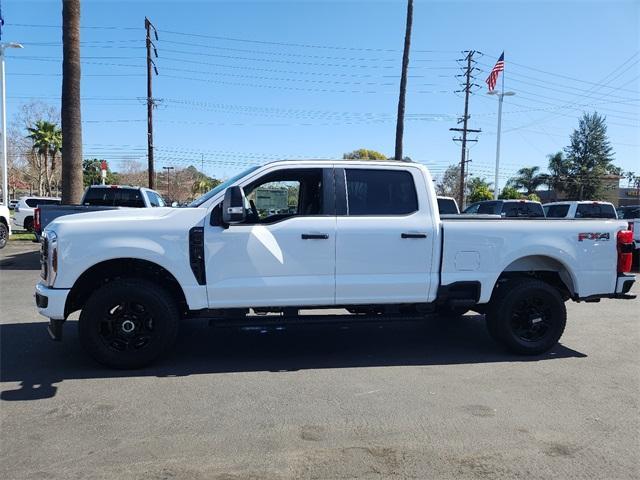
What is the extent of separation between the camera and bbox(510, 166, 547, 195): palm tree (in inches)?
2729

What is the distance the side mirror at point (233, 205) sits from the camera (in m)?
4.85

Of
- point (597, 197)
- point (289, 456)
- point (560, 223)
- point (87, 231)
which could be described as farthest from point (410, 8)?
point (597, 197)

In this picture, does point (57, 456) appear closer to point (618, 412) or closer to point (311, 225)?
point (311, 225)

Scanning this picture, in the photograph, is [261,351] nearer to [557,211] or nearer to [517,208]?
[517,208]

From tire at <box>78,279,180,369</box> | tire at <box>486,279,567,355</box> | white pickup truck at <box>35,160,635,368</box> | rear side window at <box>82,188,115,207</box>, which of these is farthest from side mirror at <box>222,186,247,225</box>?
rear side window at <box>82,188,115,207</box>

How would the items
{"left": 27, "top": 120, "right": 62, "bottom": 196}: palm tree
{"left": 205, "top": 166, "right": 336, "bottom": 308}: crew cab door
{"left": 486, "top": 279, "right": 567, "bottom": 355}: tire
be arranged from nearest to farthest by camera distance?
{"left": 205, "top": 166, "right": 336, "bottom": 308}: crew cab door < {"left": 486, "top": 279, "right": 567, "bottom": 355}: tire < {"left": 27, "top": 120, "right": 62, "bottom": 196}: palm tree

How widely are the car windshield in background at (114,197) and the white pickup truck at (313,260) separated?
8.63 metres

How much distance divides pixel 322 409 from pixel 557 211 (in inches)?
569

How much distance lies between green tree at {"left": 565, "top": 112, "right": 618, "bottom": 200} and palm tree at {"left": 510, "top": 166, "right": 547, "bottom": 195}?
3.74m

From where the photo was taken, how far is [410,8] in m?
21.1

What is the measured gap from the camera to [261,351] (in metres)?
5.88

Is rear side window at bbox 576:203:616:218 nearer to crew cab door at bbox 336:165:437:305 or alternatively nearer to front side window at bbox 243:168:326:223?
crew cab door at bbox 336:165:437:305

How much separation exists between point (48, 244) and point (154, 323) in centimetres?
126

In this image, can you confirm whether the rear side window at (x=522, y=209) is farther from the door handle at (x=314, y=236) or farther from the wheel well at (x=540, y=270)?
the door handle at (x=314, y=236)
